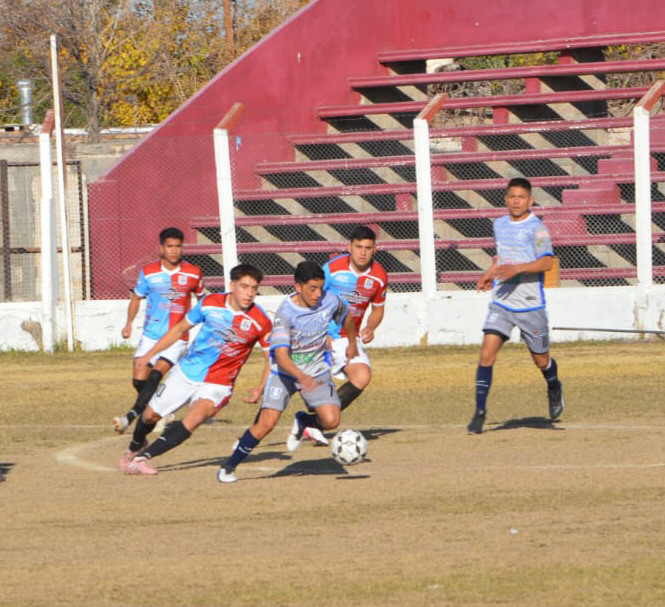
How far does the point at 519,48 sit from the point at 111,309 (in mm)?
9162

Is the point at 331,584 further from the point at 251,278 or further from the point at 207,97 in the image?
the point at 207,97

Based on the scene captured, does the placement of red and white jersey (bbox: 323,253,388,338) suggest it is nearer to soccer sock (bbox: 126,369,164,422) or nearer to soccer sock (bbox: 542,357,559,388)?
soccer sock (bbox: 542,357,559,388)

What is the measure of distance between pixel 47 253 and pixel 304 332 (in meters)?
10.8

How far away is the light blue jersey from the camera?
1277 cm

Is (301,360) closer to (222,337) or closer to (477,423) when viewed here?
(222,337)

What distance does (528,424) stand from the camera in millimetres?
13359

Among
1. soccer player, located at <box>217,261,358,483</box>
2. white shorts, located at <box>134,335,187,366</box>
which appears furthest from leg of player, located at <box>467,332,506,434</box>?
white shorts, located at <box>134,335,187,366</box>

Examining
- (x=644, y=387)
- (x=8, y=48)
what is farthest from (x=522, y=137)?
(x=8, y=48)

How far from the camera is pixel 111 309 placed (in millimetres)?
21172

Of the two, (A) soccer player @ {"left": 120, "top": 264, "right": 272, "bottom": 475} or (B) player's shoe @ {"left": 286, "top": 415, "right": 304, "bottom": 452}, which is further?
(B) player's shoe @ {"left": 286, "top": 415, "right": 304, "bottom": 452}

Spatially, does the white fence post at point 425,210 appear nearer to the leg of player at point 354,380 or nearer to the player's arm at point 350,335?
the leg of player at point 354,380

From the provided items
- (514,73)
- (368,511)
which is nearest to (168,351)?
(368,511)

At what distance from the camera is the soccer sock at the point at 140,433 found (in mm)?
11547

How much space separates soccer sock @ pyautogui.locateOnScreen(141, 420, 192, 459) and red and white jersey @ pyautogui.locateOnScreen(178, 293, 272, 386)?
1.33 feet
